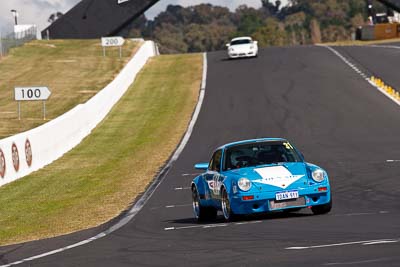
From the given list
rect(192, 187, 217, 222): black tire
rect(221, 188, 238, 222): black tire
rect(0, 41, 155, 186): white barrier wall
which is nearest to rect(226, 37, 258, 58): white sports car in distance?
rect(0, 41, 155, 186): white barrier wall

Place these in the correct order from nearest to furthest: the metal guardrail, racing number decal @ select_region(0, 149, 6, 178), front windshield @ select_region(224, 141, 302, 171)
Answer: front windshield @ select_region(224, 141, 302, 171) < racing number decal @ select_region(0, 149, 6, 178) < the metal guardrail

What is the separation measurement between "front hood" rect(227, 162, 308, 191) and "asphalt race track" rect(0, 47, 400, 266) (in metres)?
0.53

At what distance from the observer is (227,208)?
1586cm

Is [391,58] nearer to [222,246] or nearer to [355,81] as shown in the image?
[355,81]

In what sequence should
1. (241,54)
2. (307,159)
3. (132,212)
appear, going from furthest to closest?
(241,54), (307,159), (132,212)

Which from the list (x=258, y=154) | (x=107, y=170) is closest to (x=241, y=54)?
(x=107, y=170)

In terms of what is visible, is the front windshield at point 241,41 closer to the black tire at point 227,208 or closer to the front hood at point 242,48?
the front hood at point 242,48

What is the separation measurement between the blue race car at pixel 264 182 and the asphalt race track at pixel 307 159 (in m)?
0.27

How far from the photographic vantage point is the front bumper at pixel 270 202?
15352mm

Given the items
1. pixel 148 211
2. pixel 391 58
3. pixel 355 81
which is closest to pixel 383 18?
pixel 391 58

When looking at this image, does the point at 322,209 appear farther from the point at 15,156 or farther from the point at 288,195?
the point at 15,156

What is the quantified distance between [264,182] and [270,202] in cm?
31

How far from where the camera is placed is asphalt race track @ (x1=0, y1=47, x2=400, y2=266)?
11.6 metres

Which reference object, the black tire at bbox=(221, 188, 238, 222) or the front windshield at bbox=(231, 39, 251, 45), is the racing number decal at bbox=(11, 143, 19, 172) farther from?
the front windshield at bbox=(231, 39, 251, 45)
